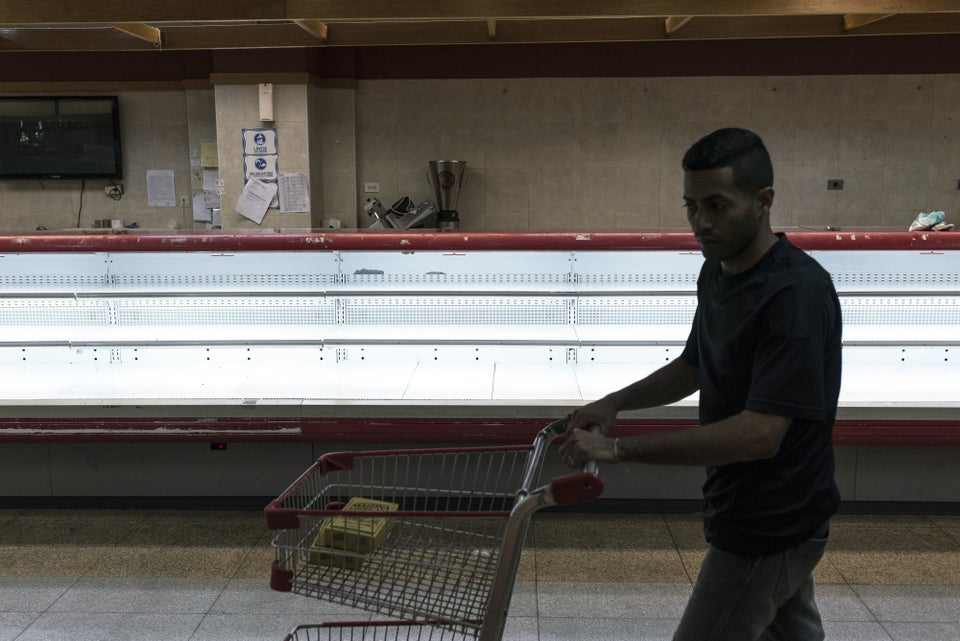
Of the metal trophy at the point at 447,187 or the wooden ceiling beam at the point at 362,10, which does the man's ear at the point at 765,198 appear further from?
A: the metal trophy at the point at 447,187

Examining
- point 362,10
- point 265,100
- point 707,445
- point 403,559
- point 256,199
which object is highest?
point 362,10

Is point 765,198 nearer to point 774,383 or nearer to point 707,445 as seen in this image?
point 774,383

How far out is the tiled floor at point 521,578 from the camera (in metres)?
2.96

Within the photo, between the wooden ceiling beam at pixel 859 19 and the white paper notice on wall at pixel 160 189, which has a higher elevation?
the wooden ceiling beam at pixel 859 19

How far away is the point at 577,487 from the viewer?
162 cm

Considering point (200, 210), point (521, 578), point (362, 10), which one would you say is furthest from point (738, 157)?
point (200, 210)

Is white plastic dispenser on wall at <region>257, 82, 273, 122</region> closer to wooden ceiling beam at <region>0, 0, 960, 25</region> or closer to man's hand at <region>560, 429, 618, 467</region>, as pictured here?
wooden ceiling beam at <region>0, 0, 960, 25</region>

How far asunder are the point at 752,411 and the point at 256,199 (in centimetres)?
673

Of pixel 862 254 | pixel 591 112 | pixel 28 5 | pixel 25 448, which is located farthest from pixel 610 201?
pixel 25 448

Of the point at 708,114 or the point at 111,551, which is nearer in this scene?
the point at 111,551

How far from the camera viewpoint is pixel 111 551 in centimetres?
357

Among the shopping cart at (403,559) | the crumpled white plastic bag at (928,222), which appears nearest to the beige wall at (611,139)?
the crumpled white plastic bag at (928,222)

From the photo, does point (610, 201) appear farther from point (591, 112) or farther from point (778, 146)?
point (778, 146)

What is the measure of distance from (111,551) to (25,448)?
74cm
